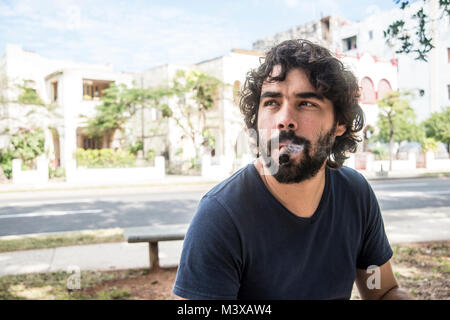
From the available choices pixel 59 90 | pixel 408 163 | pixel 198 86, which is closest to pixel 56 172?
pixel 59 90

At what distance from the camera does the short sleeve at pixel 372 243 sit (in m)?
1.68

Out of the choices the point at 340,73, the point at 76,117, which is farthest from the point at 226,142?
the point at 340,73

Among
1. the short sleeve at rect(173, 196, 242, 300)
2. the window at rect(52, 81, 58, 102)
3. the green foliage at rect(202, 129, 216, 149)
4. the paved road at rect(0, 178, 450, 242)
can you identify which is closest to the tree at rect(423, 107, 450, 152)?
the paved road at rect(0, 178, 450, 242)

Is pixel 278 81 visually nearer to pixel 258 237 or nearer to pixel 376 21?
pixel 258 237

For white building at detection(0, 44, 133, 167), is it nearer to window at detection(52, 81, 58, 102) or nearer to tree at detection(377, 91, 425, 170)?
window at detection(52, 81, 58, 102)

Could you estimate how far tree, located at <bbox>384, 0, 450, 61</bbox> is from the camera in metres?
3.78

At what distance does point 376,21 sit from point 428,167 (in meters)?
14.4

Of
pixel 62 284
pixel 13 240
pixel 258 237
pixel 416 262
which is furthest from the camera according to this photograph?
pixel 13 240

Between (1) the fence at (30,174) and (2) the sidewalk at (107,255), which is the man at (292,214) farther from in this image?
(1) the fence at (30,174)

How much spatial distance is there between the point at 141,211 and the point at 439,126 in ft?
71.7

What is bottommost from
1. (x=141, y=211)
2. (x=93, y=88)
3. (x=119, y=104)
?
(x=141, y=211)

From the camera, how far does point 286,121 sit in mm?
1428

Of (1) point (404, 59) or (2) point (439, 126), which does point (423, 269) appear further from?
(1) point (404, 59)

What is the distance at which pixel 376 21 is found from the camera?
30.8 m
